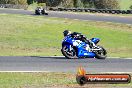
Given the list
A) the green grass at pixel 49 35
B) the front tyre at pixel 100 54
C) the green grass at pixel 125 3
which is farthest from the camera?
the green grass at pixel 125 3

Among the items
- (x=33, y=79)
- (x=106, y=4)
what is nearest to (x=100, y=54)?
(x=33, y=79)

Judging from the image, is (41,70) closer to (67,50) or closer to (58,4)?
(67,50)

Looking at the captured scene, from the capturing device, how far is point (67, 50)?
19969 millimetres

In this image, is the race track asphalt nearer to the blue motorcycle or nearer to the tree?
the blue motorcycle

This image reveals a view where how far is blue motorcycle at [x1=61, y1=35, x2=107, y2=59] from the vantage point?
65.2ft

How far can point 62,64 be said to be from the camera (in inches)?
690

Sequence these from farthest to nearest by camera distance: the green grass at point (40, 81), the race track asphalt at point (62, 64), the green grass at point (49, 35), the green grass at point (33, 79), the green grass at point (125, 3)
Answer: the green grass at point (125, 3)
the green grass at point (49, 35)
the race track asphalt at point (62, 64)
the green grass at point (33, 79)
the green grass at point (40, 81)

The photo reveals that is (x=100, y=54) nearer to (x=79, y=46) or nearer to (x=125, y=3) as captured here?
(x=79, y=46)

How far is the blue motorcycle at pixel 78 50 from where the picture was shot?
1988cm

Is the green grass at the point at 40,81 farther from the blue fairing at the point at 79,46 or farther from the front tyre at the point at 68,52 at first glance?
the blue fairing at the point at 79,46

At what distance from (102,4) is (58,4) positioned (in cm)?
1261

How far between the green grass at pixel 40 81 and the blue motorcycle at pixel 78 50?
4949 millimetres

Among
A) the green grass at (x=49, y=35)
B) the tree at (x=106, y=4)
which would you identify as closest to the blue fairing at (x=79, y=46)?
the green grass at (x=49, y=35)

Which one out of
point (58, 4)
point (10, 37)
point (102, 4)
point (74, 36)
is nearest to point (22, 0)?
point (58, 4)
